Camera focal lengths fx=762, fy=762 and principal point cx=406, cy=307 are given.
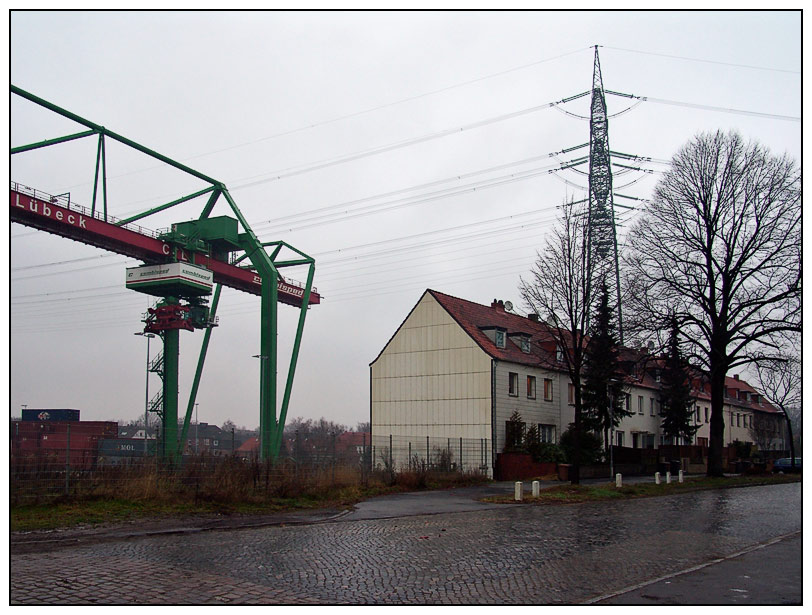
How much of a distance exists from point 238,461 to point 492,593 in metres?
12.3

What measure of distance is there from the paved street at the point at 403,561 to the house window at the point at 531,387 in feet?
67.2

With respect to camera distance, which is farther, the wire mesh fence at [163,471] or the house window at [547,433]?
the house window at [547,433]

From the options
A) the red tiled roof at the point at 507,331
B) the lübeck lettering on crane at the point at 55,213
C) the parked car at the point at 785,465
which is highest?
the lübeck lettering on crane at the point at 55,213

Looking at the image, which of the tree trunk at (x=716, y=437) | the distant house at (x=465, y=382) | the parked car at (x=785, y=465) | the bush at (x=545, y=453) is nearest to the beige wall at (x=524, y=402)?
the distant house at (x=465, y=382)

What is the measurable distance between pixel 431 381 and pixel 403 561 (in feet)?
87.0

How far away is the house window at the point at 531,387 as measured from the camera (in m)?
37.5

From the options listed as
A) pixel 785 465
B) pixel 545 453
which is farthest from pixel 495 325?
pixel 785 465

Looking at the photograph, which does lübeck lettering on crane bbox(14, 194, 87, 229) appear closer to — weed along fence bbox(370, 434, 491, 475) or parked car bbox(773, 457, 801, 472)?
weed along fence bbox(370, 434, 491, 475)

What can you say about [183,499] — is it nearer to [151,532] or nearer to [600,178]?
[151,532]

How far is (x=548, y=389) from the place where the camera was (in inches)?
1551

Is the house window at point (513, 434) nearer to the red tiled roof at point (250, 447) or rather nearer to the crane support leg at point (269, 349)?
the red tiled roof at point (250, 447)

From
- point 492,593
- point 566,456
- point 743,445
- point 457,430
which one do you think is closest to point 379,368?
point 457,430

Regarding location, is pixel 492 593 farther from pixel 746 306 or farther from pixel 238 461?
pixel 746 306

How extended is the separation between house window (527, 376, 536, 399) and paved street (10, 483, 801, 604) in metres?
20.5
